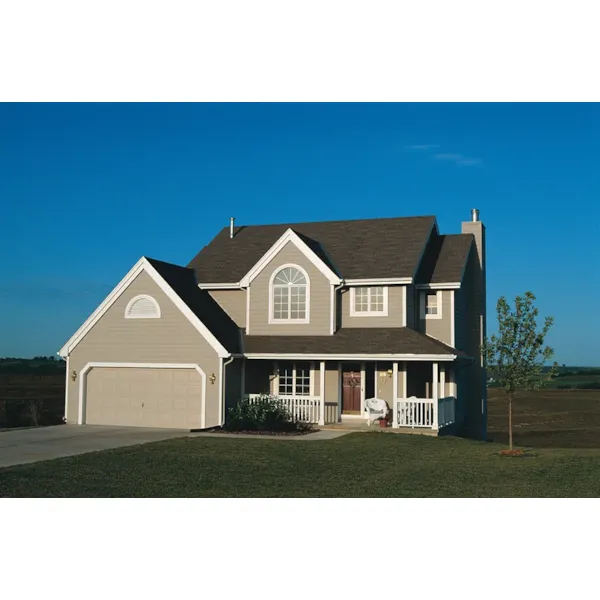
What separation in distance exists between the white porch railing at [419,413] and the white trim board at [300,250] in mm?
4858

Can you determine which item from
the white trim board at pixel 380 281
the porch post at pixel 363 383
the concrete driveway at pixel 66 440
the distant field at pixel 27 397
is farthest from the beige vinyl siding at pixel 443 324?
the distant field at pixel 27 397

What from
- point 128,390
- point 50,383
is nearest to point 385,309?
point 128,390

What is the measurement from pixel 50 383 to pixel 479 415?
206 feet

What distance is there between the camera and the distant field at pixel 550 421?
117 feet

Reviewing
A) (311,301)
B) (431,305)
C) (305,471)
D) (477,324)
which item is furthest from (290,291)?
(305,471)

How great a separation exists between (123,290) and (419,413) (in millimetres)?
11101

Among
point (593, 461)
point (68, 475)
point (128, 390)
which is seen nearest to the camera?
point (68, 475)

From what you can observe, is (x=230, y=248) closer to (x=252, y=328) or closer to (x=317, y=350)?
(x=252, y=328)

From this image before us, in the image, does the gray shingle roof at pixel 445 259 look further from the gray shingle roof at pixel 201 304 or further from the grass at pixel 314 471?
the gray shingle roof at pixel 201 304

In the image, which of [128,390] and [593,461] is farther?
[128,390]

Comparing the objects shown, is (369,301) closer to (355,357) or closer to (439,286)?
(439,286)

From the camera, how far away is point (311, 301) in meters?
27.5

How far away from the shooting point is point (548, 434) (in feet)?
130

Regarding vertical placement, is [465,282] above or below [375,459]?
above
